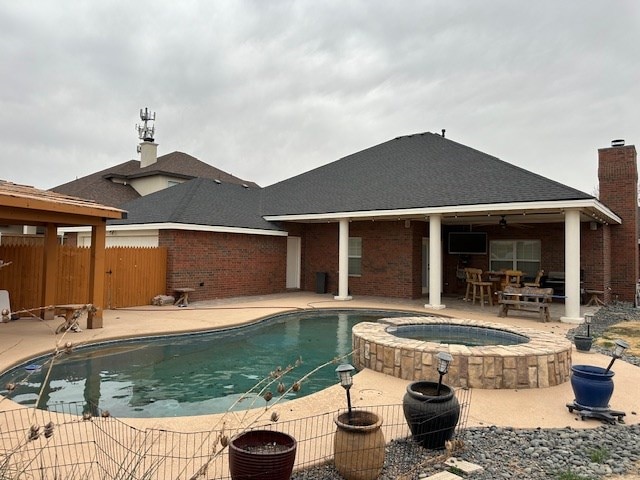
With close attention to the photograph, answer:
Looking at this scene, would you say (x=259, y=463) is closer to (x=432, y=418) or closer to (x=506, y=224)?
(x=432, y=418)

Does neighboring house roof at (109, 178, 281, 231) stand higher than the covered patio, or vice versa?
neighboring house roof at (109, 178, 281, 231)

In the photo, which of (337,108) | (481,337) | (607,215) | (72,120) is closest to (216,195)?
(337,108)

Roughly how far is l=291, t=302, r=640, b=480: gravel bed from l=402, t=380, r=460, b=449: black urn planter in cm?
10

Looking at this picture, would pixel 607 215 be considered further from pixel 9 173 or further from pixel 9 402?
pixel 9 173

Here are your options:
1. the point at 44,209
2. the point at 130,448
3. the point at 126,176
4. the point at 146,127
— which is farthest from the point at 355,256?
the point at 146,127

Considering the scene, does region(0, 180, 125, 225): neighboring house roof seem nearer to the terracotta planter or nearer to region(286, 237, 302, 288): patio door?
the terracotta planter

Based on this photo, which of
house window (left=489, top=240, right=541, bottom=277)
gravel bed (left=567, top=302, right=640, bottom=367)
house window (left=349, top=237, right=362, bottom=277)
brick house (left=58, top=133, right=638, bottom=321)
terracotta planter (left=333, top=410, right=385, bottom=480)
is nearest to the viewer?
terracotta planter (left=333, top=410, right=385, bottom=480)

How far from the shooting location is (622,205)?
1573 centimetres

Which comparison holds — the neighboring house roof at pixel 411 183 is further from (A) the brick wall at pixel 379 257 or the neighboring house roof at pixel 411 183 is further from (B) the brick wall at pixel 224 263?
(B) the brick wall at pixel 224 263

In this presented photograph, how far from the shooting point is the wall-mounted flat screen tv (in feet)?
55.5

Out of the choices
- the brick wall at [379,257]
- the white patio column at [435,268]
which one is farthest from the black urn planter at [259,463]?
the brick wall at [379,257]

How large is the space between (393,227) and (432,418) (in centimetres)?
1283

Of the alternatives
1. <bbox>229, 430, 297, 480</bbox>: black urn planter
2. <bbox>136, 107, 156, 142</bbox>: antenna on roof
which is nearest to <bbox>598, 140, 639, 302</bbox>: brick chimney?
<bbox>229, 430, 297, 480</bbox>: black urn planter

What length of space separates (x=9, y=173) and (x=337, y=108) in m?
23.2
